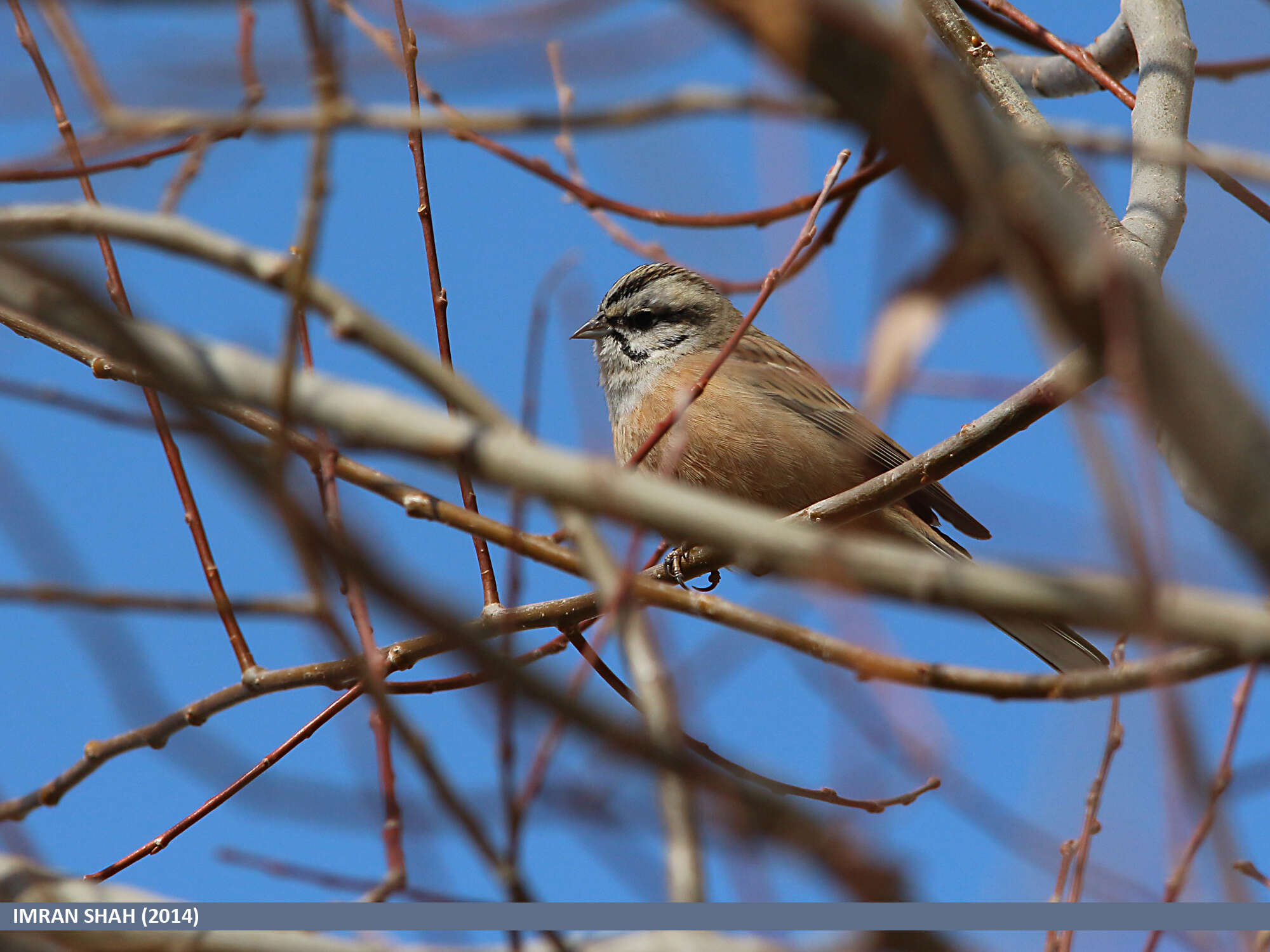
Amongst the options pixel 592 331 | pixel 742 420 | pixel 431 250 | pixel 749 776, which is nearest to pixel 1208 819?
pixel 749 776

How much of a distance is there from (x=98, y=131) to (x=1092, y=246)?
2715mm

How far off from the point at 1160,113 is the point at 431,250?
2.40m

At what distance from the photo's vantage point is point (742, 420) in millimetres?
5730

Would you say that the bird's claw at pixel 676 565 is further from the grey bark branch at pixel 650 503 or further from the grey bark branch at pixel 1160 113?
the grey bark branch at pixel 650 503

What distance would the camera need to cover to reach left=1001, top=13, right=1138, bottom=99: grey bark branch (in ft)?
15.0

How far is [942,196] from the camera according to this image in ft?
3.90

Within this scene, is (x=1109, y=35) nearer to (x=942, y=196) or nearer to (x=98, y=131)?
(x=98, y=131)

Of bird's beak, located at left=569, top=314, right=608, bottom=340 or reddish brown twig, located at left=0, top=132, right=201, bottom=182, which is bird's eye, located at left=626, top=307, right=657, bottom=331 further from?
reddish brown twig, located at left=0, top=132, right=201, bottom=182

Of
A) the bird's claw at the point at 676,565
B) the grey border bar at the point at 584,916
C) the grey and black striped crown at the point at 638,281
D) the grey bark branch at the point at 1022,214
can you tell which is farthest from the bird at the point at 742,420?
the grey bark branch at the point at 1022,214

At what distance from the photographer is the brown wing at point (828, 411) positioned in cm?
570

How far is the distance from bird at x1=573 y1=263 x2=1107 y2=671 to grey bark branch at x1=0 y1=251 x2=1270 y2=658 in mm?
3482

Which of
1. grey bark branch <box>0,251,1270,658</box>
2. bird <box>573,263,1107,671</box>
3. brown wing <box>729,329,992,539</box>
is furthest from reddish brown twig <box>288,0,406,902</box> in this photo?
brown wing <box>729,329,992,539</box>

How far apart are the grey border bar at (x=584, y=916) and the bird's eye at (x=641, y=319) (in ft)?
15.4

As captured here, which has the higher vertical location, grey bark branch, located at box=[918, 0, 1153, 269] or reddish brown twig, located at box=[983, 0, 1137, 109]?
reddish brown twig, located at box=[983, 0, 1137, 109]
